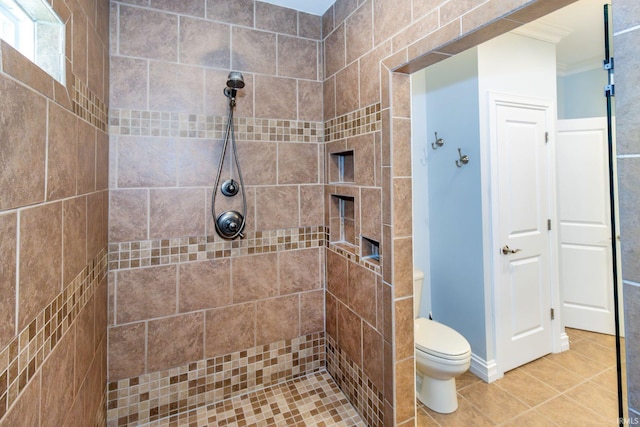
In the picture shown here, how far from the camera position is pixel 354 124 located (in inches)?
69.1

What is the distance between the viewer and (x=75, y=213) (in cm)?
109

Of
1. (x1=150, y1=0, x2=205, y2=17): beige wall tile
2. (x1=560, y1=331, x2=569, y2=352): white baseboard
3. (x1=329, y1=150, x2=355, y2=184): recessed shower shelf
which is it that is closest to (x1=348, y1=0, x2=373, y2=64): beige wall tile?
(x1=329, y1=150, x2=355, y2=184): recessed shower shelf

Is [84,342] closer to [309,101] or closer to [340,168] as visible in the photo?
A: [340,168]

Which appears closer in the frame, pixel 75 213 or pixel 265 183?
pixel 75 213

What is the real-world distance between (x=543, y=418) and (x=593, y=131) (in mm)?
2444

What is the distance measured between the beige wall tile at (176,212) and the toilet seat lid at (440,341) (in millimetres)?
1540

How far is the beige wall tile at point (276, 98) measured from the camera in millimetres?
1934

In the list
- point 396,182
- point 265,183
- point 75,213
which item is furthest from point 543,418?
point 75,213

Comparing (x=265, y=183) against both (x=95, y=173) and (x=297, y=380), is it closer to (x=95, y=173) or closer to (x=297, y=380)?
(x=95, y=173)

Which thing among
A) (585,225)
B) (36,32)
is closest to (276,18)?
(36,32)

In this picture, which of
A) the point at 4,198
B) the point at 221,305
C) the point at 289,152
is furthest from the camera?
the point at 289,152

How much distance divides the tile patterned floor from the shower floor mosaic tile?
1.64 ft

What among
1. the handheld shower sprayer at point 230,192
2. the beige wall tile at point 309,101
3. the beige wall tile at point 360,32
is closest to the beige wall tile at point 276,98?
the beige wall tile at point 309,101

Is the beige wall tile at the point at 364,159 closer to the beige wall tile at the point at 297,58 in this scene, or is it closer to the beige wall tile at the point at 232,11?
the beige wall tile at the point at 297,58
